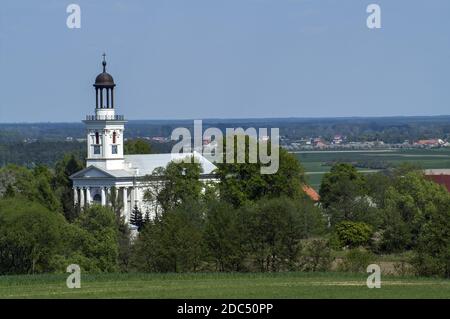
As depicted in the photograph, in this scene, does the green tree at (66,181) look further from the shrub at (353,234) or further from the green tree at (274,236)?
the green tree at (274,236)

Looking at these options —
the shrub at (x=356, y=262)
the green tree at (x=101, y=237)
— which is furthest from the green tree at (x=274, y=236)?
the green tree at (x=101, y=237)

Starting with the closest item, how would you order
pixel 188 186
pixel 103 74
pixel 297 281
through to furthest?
pixel 297 281, pixel 188 186, pixel 103 74

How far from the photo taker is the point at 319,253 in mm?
64375

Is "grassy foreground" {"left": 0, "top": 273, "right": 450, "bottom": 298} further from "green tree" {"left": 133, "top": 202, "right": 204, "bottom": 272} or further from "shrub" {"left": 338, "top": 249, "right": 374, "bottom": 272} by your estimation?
"green tree" {"left": 133, "top": 202, "right": 204, "bottom": 272}

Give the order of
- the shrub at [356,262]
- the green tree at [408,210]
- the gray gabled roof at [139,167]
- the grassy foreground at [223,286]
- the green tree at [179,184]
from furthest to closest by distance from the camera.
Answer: the gray gabled roof at [139,167] < the green tree at [179,184] < the green tree at [408,210] < the shrub at [356,262] < the grassy foreground at [223,286]

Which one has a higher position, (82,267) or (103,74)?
(103,74)

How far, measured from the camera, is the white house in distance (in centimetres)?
11112

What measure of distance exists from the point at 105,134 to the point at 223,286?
69685 millimetres

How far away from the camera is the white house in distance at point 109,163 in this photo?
365 ft

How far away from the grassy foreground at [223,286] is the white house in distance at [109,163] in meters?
56.9

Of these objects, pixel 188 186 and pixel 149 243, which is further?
pixel 188 186

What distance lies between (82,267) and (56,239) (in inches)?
60.9

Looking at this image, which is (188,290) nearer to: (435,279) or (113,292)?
(113,292)
